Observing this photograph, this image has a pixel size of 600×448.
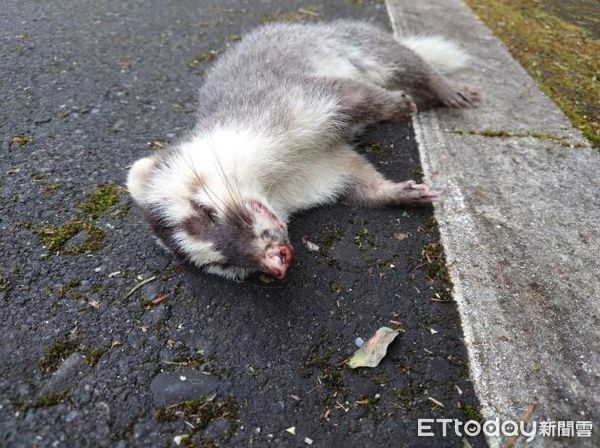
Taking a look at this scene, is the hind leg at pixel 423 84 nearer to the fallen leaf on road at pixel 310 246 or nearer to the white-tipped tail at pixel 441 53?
the white-tipped tail at pixel 441 53

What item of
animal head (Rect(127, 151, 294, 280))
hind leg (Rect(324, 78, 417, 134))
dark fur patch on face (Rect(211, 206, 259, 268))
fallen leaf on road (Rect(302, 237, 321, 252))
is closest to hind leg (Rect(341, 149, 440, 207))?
hind leg (Rect(324, 78, 417, 134))

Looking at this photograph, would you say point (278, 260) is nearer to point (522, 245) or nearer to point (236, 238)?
point (236, 238)

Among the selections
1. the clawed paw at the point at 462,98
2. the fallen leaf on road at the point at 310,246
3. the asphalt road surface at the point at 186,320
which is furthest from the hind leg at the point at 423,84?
the fallen leaf on road at the point at 310,246

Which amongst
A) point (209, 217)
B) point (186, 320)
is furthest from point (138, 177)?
point (186, 320)

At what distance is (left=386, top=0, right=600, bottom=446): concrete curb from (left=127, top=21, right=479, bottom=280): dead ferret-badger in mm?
304

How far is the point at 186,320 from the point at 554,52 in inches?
156

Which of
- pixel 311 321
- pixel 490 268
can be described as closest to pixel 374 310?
pixel 311 321

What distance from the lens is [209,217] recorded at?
103 inches

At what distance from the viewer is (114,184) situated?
3.04 metres

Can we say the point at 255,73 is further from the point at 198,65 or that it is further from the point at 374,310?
the point at 374,310

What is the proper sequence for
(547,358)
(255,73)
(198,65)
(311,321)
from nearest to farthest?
(547,358) < (311,321) < (255,73) < (198,65)

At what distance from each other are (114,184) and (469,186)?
209cm

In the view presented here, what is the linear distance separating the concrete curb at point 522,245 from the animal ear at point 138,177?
163cm

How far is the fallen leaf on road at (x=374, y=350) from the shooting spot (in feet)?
6.59
